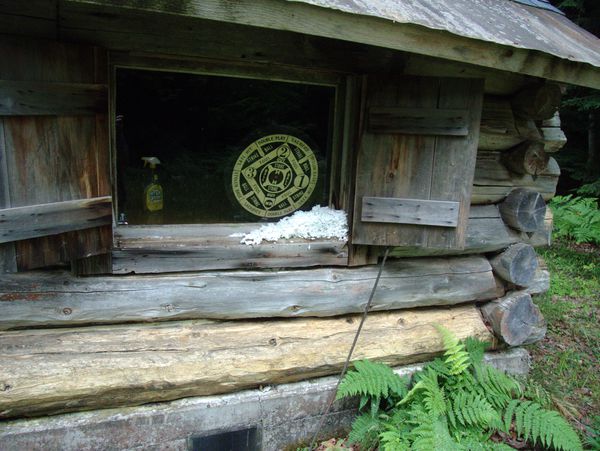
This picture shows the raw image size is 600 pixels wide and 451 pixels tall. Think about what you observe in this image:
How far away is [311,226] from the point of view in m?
3.19

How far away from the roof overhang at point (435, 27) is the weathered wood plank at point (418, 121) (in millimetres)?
464

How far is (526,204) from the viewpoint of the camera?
3.40m

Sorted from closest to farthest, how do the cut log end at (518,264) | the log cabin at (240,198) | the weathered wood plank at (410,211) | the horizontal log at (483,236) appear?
the log cabin at (240,198) → the weathered wood plank at (410,211) → the horizontal log at (483,236) → the cut log end at (518,264)

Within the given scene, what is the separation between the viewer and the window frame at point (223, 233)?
2.68 metres

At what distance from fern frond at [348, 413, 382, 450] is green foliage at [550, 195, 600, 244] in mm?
5780

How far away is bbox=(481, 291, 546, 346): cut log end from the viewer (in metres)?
3.57

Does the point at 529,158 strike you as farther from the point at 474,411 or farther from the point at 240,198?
the point at 240,198

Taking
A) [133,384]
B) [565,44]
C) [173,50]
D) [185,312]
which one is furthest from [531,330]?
[173,50]

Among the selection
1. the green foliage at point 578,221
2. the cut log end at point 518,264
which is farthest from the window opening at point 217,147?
the green foliage at point 578,221

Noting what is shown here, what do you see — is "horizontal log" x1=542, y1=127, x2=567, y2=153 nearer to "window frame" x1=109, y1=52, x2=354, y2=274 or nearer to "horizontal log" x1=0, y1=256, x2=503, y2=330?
"horizontal log" x1=0, y1=256, x2=503, y2=330

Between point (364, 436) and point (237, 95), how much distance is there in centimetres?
239

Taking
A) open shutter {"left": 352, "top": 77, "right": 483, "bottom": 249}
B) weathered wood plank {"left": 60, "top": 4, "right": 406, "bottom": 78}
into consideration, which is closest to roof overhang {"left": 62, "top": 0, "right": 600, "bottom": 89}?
weathered wood plank {"left": 60, "top": 4, "right": 406, "bottom": 78}

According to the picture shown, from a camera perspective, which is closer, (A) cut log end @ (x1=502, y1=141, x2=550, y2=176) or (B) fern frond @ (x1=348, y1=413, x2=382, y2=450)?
(B) fern frond @ (x1=348, y1=413, x2=382, y2=450)

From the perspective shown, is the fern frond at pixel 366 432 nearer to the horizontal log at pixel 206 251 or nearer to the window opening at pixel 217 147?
the horizontal log at pixel 206 251
